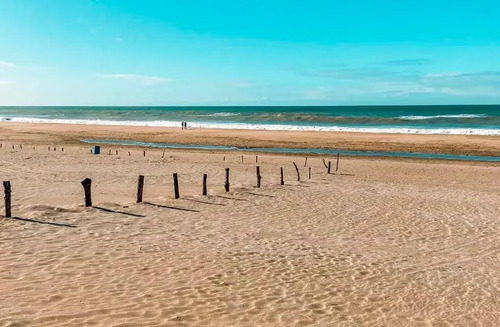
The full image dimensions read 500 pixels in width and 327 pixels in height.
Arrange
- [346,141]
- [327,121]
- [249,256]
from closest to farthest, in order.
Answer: [249,256]
[346,141]
[327,121]

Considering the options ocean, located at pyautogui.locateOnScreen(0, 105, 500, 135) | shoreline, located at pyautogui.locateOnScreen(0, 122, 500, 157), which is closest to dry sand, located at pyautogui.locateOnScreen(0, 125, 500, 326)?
shoreline, located at pyautogui.locateOnScreen(0, 122, 500, 157)

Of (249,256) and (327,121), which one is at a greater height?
(327,121)

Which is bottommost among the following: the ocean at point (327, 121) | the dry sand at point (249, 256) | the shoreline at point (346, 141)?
the dry sand at point (249, 256)

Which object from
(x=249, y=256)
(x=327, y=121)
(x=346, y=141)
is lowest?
(x=249, y=256)

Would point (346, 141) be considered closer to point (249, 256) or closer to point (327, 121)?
point (327, 121)

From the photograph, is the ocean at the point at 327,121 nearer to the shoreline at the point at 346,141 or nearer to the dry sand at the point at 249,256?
the shoreline at the point at 346,141

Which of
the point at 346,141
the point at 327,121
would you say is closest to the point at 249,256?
the point at 346,141

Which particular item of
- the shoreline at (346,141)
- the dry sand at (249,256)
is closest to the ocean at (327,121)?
the shoreline at (346,141)

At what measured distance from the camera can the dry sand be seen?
8180mm

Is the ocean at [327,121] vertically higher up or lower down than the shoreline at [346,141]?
higher up

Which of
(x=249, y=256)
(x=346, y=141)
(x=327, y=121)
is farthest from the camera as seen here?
(x=327, y=121)

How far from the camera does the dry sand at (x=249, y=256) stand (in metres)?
8.18

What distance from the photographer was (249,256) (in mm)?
11523

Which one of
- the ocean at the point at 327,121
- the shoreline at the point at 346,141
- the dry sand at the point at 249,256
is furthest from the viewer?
the ocean at the point at 327,121
